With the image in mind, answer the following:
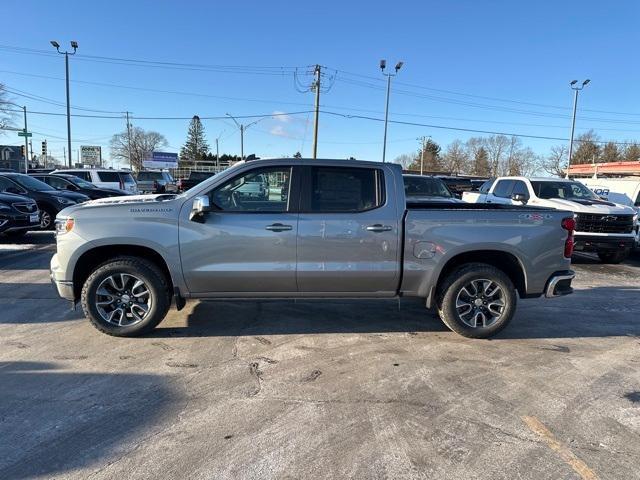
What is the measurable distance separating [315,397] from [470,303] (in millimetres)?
2251

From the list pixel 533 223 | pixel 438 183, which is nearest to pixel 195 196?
pixel 533 223

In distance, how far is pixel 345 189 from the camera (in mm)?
5027

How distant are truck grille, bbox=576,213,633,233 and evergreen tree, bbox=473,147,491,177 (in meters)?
96.1

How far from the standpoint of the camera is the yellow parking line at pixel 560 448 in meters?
2.87

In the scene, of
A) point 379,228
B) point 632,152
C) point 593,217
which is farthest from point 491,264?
point 632,152

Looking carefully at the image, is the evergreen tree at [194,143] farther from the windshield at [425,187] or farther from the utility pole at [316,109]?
the windshield at [425,187]

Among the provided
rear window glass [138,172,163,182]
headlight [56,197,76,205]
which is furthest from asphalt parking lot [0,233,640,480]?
rear window glass [138,172,163,182]

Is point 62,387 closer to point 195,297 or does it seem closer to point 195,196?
point 195,297

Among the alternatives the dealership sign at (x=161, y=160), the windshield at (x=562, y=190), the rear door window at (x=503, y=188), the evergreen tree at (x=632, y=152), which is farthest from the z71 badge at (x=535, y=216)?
the dealership sign at (x=161, y=160)

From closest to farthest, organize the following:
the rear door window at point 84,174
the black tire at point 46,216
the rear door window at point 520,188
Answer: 1. the rear door window at point 520,188
2. the black tire at point 46,216
3. the rear door window at point 84,174

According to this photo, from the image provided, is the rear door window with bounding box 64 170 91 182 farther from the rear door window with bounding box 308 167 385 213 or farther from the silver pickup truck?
the rear door window with bounding box 308 167 385 213

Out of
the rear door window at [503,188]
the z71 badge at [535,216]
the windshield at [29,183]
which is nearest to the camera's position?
the z71 badge at [535,216]

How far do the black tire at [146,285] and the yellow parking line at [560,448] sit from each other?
11.5ft

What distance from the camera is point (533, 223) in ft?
16.6
